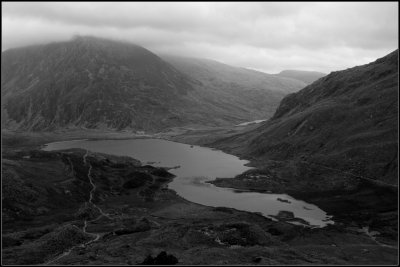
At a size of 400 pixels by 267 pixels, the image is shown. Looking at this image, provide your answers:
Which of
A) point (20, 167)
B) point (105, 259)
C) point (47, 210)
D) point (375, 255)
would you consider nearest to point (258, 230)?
point (375, 255)

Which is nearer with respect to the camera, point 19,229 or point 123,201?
point 19,229

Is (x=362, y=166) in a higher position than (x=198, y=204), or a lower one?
higher

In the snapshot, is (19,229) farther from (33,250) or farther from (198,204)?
(198,204)

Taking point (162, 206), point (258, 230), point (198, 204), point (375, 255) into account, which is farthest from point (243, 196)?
point (375, 255)

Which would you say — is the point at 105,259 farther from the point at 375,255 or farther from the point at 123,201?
the point at 123,201

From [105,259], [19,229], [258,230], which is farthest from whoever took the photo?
[19,229]

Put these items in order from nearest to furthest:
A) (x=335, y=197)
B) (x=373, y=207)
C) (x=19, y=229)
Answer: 1. (x=19, y=229)
2. (x=373, y=207)
3. (x=335, y=197)

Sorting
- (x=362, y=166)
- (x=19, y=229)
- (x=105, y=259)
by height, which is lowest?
(x=19, y=229)
